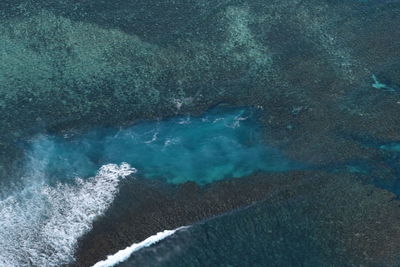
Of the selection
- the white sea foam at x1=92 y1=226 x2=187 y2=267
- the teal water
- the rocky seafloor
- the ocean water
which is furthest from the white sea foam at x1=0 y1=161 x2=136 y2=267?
the white sea foam at x1=92 y1=226 x2=187 y2=267

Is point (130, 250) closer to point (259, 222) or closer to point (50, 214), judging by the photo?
point (50, 214)

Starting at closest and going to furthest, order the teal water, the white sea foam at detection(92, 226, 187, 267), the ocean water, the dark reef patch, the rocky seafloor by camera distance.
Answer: the white sea foam at detection(92, 226, 187, 267) → the dark reef patch → the ocean water → the rocky seafloor → the teal water

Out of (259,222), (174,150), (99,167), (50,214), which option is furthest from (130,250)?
(174,150)

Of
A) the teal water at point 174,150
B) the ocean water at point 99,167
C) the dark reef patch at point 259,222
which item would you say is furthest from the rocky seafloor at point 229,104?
the teal water at point 174,150

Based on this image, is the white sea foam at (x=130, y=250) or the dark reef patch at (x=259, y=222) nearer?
the white sea foam at (x=130, y=250)

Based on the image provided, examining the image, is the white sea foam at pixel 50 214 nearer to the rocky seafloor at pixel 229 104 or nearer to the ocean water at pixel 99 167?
the ocean water at pixel 99 167

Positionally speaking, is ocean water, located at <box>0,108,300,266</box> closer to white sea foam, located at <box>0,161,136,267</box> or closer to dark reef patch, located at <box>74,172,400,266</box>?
white sea foam, located at <box>0,161,136,267</box>
